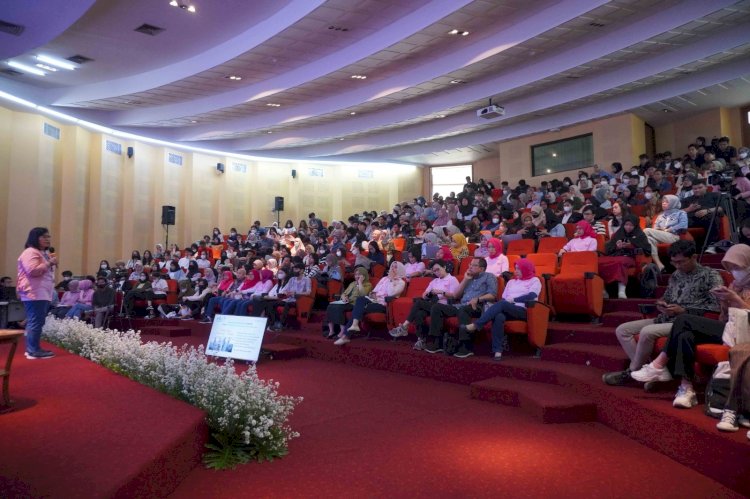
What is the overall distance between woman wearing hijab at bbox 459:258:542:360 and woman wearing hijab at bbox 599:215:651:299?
34.0 inches

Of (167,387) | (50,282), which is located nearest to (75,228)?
(50,282)

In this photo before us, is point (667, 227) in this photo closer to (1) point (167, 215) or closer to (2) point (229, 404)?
(2) point (229, 404)

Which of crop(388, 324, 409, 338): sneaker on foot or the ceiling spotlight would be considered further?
the ceiling spotlight

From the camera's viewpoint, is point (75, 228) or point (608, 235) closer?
point (608, 235)

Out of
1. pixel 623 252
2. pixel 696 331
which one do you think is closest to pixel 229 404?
pixel 696 331

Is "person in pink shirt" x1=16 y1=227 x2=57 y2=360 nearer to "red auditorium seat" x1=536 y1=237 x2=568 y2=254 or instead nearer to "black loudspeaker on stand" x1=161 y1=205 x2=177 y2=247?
"red auditorium seat" x1=536 y1=237 x2=568 y2=254

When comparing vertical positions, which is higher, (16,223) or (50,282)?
(16,223)

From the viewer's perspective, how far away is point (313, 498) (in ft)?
7.39

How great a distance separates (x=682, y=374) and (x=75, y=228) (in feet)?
40.5

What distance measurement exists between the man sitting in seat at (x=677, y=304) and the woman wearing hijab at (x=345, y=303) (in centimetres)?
324

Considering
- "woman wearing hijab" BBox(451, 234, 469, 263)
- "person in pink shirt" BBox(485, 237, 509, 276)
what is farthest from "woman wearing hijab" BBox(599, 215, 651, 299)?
"woman wearing hijab" BBox(451, 234, 469, 263)

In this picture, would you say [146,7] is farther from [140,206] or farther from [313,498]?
[313,498]

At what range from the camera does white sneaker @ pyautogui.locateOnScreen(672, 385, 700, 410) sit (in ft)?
9.28

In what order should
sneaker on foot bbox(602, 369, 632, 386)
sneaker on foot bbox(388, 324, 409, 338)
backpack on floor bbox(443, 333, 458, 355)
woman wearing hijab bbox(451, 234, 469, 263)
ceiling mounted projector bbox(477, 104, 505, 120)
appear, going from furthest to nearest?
1. ceiling mounted projector bbox(477, 104, 505, 120)
2. woman wearing hijab bbox(451, 234, 469, 263)
3. sneaker on foot bbox(388, 324, 409, 338)
4. backpack on floor bbox(443, 333, 458, 355)
5. sneaker on foot bbox(602, 369, 632, 386)
